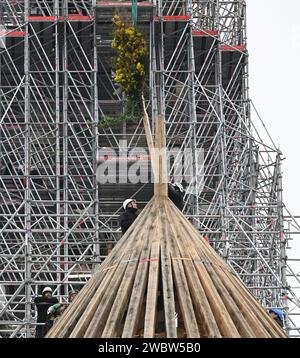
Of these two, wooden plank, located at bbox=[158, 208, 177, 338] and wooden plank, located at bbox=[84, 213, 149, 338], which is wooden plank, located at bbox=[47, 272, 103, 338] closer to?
wooden plank, located at bbox=[84, 213, 149, 338]

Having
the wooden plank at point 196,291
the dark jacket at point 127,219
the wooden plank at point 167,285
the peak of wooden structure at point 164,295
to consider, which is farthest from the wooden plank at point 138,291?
the dark jacket at point 127,219

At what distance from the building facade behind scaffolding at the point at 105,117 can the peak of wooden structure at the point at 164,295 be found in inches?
A: 743

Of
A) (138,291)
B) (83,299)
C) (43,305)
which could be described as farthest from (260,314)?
(43,305)

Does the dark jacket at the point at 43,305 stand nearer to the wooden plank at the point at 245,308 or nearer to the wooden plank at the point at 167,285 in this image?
the wooden plank at the point at 167,285

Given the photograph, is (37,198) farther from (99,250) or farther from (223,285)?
(223,285)

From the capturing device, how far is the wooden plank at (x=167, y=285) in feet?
39.7

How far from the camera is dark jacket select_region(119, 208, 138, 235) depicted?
15.7 meters

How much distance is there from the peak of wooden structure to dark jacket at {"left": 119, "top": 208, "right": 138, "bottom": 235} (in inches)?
66.5

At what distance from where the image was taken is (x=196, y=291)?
42.1 ft

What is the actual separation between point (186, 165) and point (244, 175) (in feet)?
6.48

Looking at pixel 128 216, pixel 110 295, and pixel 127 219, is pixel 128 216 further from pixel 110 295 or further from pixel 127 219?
pixel 110 295

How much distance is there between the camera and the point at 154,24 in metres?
36.3

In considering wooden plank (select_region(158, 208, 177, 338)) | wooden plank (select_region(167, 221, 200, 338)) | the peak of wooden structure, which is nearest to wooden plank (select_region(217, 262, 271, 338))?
the peak of wooden structure
